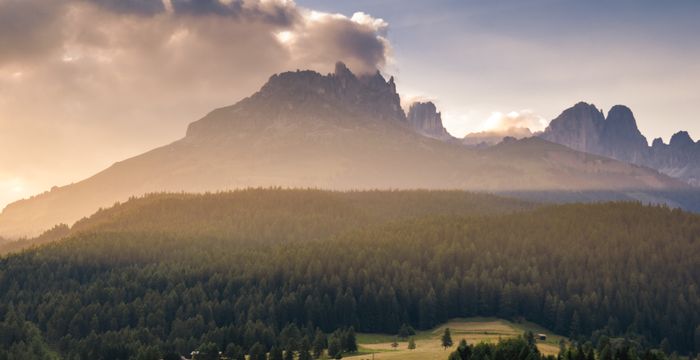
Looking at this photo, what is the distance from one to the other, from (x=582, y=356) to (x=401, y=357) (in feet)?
144

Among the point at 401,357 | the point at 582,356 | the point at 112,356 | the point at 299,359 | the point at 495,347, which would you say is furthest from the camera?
the point at 112,356

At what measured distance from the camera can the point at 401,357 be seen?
17062 cm

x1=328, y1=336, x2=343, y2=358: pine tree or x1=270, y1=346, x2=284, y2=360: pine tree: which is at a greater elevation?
x1=270, y1=346, x2=284, y2=360: pine tree

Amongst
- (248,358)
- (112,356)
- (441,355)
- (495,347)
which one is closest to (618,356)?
(495,347)

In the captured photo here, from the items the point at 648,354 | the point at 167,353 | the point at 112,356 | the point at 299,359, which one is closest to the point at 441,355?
the point at 299,359

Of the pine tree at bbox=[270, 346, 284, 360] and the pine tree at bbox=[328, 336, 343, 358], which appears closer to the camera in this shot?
the pine tree at bbox=[270, 346, 284, 360]

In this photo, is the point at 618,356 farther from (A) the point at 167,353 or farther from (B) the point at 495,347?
(A) the point at 167,353

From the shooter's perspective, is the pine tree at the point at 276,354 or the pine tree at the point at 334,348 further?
the pine tree at the point at 334,348

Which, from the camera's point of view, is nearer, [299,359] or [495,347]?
[495,347]

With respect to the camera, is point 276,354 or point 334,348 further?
point 334,348

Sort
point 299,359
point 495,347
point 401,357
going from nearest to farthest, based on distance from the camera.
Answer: point 495,347, point 401,357, point 299,359

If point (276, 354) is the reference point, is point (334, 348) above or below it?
below

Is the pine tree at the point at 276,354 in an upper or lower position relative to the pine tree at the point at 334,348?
upper

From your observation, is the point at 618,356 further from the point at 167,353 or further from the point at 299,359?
the point at 167,353
